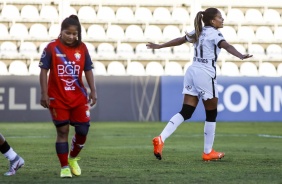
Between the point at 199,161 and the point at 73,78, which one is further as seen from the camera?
the point at 199,161

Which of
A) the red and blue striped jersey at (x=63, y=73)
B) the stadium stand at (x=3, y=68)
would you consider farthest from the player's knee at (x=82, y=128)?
the stadium stand at (x=3, y=68)

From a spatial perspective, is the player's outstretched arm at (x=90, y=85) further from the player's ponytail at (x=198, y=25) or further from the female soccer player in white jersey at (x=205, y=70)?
the player's ponytail at (x=198, y=25)

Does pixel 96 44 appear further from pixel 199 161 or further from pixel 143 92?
pixel 199 161

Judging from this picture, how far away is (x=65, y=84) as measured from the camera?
25.2ft

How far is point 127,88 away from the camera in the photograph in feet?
81.6

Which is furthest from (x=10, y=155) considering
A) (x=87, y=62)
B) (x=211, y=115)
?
(x=211, y=115)

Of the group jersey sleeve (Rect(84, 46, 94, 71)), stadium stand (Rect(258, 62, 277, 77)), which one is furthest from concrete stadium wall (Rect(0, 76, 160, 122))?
jersey sleeve (Rect(84, 46, 94, 71))

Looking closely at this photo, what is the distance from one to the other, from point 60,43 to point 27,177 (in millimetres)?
1351

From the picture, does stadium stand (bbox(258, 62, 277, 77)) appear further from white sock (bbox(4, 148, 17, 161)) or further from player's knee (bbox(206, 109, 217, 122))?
white sock (bbox(4, 148, 17, 161))

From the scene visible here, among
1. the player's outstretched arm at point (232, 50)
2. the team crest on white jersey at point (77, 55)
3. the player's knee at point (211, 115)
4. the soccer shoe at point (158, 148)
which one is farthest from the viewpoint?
the player's knee at point (211, 115)

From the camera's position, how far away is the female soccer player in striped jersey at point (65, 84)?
7645 millimetres

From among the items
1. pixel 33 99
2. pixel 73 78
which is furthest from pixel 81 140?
pixel 33 99

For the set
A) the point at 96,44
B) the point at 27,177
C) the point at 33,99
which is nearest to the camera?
the point at 27,177

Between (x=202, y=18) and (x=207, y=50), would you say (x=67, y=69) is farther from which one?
(x=202, y=18)
